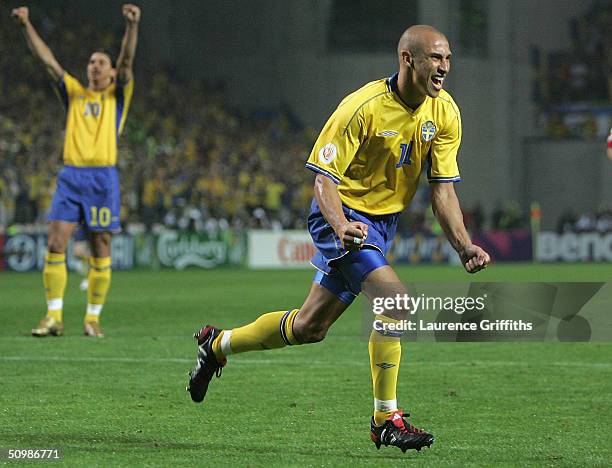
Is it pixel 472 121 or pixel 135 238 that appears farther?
pixel 472 121

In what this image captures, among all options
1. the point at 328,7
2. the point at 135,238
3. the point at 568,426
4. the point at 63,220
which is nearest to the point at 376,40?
the point at 328,7

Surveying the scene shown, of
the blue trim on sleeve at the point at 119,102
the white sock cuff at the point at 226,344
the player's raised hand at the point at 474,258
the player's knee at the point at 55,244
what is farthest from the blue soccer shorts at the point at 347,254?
the blue trim on sleeve at the point at 119,102

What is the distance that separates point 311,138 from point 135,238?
39.4 ft

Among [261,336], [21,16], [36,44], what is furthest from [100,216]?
[261,336]

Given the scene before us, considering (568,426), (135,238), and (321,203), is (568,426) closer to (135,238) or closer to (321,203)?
(321,203)

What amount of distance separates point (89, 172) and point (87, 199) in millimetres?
259

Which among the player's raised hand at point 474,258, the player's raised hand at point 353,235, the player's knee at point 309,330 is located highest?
the player's raised hand at point 353,235

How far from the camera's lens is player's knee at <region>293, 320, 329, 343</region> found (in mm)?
6473

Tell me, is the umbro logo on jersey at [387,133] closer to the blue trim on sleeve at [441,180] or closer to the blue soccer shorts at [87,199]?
the blue trim on sleeve at [441,180]

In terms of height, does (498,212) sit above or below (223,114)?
below

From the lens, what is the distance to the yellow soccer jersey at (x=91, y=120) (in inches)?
448

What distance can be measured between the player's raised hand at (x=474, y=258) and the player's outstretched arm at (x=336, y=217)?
557 mm

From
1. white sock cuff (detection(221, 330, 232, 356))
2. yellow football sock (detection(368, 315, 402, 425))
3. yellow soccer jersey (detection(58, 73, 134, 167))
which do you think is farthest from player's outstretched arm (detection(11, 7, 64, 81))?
yellow football sock (detection(368, 315, 402, 425))

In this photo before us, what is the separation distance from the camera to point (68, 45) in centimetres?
3312
